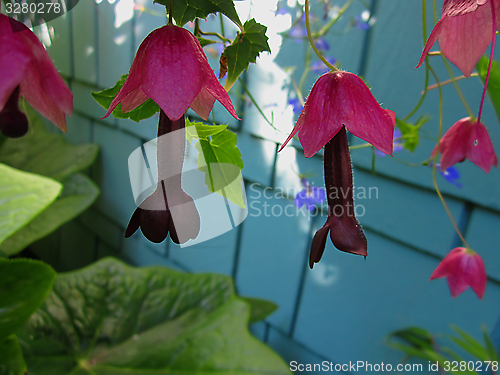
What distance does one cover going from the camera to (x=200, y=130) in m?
0.22

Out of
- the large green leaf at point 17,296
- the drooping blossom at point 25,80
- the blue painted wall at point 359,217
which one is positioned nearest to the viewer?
the drooping blossom at point 25,80

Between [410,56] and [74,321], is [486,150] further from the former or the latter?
[74,321]

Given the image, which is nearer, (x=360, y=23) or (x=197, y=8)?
(x=197, y=8)

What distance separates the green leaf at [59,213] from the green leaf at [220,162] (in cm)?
Result: 101

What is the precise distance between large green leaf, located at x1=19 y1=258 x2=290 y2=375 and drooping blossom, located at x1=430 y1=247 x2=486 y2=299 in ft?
1.49

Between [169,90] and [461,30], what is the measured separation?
0.18 meters

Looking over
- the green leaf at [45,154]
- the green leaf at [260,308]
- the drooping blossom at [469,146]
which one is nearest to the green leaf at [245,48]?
the drooping blossom at [469,146]

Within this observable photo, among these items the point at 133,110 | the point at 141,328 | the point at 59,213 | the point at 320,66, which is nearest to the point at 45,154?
the point at 59,213

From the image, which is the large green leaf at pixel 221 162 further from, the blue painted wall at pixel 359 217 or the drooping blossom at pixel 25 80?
the blue painted wall at pixel 359 217

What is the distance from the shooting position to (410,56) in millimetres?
661

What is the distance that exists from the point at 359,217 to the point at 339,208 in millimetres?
681

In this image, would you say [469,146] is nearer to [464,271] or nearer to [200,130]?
[464,271]

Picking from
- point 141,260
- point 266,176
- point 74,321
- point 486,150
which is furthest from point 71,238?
point 486,150

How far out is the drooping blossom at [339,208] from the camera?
17 centimetres
